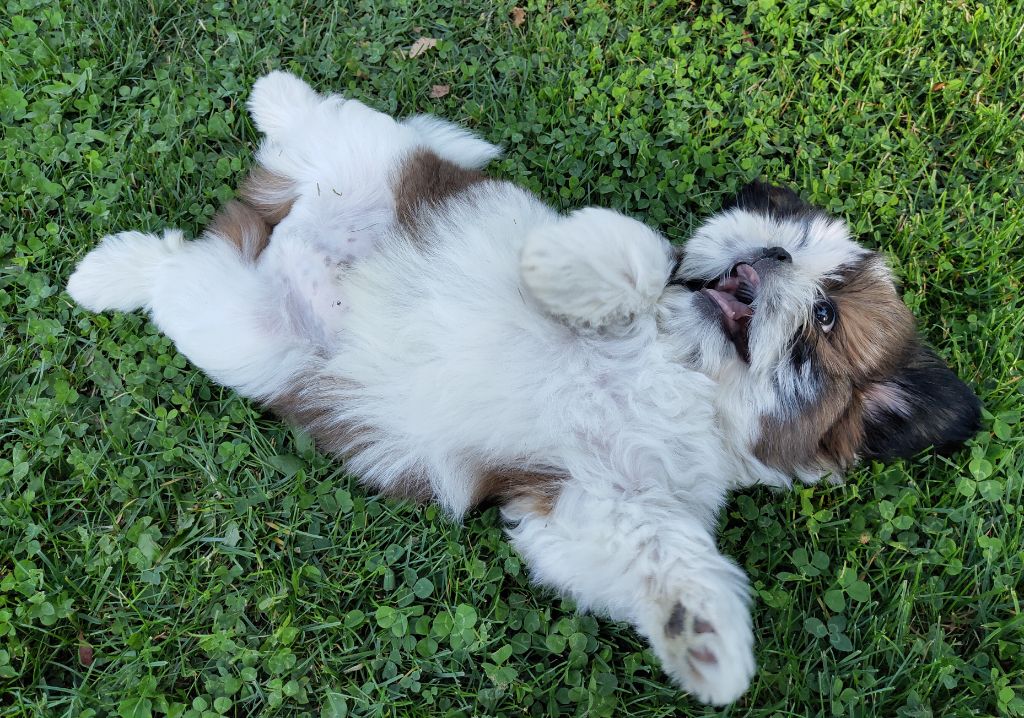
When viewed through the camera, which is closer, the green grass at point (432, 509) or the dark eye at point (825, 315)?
the dark eye at point (825, 315)

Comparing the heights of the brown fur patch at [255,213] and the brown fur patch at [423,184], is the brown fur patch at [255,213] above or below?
below

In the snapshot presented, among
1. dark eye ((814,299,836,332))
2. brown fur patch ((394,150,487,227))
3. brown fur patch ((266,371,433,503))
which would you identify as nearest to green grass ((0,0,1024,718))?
brown fur patch ((266,371,433,503))

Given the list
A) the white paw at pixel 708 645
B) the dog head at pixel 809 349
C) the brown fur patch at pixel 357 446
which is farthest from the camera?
the brown fur patch at pixel 357 446

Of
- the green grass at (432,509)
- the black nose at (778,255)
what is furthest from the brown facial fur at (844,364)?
the green grass at (432,509)

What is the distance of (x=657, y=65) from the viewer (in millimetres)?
3654

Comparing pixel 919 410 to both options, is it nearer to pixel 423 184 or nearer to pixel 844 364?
pixel 844 364

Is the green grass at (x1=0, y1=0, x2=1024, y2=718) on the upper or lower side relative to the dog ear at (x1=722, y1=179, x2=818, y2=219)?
lower

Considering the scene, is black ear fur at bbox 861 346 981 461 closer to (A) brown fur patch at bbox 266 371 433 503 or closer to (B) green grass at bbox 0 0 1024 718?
(B) green grass at bbox 0 0 1024 718

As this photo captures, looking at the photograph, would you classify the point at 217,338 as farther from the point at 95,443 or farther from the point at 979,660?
the point at 979,660

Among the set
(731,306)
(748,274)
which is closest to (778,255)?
(748,274)

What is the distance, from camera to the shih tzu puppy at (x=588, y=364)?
229 cm

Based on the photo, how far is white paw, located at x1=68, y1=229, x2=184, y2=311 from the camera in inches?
117

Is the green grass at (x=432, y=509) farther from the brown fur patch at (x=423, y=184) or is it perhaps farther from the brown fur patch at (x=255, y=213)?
the brown fur patch at (x=423, y=184)

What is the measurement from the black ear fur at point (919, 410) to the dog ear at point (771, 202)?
0.67 meters
